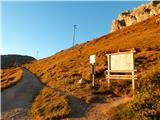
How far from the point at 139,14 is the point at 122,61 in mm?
162696

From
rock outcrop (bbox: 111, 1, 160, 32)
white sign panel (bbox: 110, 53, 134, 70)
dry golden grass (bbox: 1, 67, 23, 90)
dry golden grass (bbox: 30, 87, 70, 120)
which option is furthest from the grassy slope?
rock outcrop (bbox: 111, 1, 160, 32)

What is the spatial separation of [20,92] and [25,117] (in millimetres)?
10308

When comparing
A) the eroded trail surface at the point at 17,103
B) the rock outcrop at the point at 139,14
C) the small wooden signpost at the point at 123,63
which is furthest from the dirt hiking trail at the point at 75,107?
the rock outcrop at the point at 139,14

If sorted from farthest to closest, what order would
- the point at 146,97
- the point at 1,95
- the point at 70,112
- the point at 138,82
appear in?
the point at 1,95 < the point at 138,82 < the point at 70,112 < the point at 146,97

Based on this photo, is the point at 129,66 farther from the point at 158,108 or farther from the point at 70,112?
the point at 158,108

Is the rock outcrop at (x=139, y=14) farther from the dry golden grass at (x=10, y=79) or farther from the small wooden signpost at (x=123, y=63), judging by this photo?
the small wooden signpost at (x=123, y=63)

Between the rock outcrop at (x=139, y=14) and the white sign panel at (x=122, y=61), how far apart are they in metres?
135

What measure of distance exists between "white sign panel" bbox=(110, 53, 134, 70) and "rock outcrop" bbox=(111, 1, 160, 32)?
134553 mm

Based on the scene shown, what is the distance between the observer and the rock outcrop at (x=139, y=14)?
160988 millimetres

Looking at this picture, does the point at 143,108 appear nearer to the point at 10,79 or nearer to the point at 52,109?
the point at 52,109

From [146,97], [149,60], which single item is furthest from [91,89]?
[149,60]

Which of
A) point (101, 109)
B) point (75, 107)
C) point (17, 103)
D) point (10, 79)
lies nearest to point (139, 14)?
point (10, 79)

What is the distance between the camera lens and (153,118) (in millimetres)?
13297

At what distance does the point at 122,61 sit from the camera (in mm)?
23125
